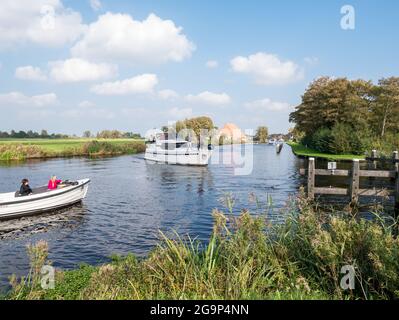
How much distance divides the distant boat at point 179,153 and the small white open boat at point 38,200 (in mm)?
22563

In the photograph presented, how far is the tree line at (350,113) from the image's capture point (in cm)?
4512

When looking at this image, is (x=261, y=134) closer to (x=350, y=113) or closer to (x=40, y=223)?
(x=350, y=113)

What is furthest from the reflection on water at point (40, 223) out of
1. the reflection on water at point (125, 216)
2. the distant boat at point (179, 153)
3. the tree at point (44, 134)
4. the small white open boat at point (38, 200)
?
the tree at point (44, 134)

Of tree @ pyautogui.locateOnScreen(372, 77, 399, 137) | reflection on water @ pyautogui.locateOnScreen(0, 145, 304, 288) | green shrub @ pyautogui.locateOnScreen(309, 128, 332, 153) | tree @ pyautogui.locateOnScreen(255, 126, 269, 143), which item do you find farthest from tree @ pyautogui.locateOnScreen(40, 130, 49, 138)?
tree @ pyautogui.locateOnScreen(372, 77, 399, 137)

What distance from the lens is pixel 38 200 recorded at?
17328mm

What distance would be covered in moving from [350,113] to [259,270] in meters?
50.5

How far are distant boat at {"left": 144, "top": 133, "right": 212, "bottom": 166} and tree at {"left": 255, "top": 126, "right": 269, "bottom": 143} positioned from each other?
5625 inches

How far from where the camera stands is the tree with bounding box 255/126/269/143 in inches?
7352

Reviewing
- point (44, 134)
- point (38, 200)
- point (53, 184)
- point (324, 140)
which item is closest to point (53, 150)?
point (53, 184)

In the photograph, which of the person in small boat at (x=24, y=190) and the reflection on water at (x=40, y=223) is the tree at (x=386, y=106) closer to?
the reflection on water at (x=40, y=223)

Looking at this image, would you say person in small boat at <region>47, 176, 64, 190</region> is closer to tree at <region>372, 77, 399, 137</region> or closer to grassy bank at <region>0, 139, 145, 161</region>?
grassy bank at <region>0, 139, 145, 161</region>
